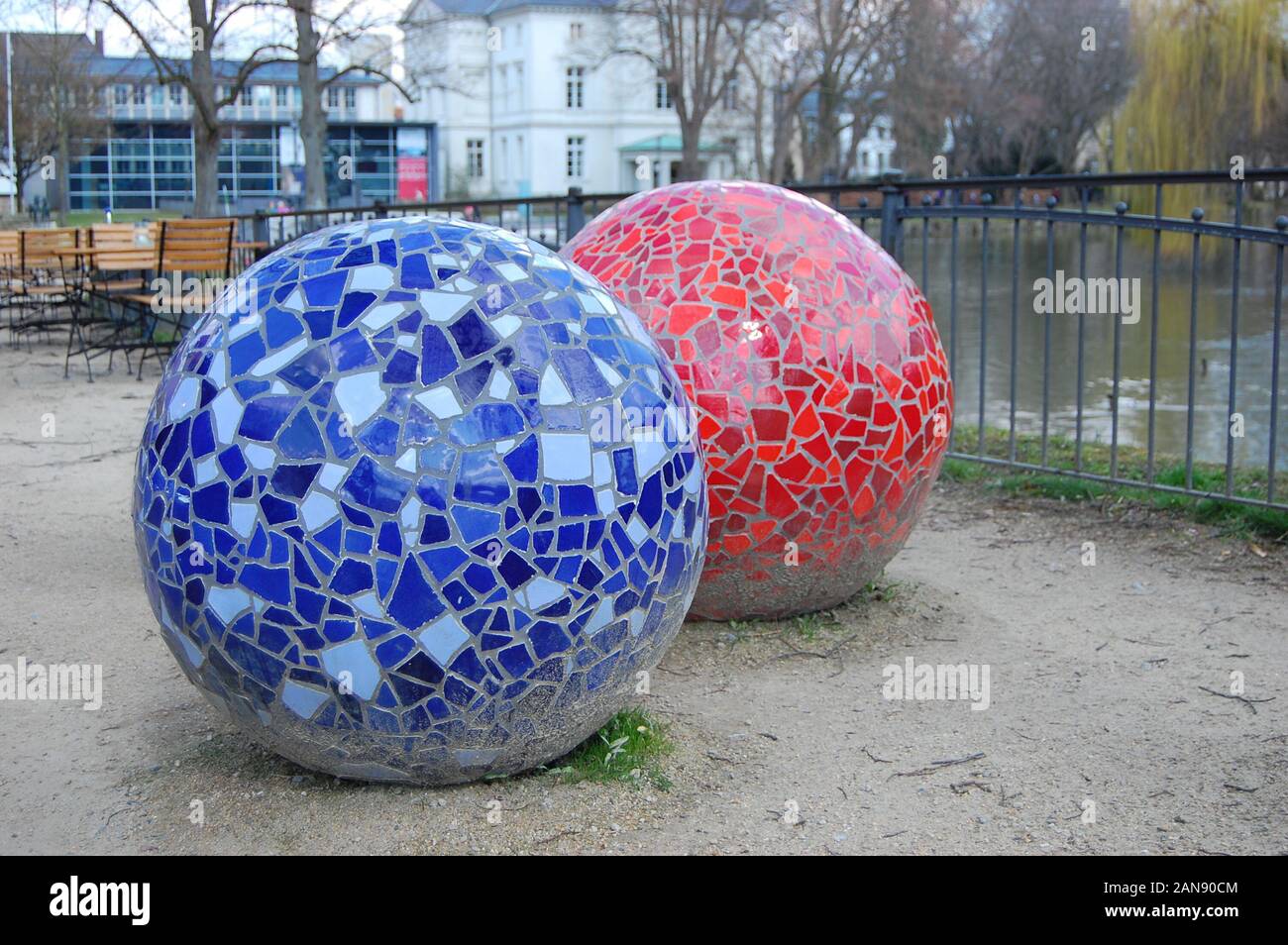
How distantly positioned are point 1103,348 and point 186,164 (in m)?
61.0

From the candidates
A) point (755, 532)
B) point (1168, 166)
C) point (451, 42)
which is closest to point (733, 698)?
point (755, 532)

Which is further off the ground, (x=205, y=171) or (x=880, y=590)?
(x=205, y=171)

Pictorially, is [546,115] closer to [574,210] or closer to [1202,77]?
[1202,77]

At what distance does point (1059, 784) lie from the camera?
396cm

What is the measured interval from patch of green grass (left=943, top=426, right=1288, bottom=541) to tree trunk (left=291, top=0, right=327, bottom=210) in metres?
14.4

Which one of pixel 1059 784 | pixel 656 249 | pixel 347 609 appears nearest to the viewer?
pixel 347 609

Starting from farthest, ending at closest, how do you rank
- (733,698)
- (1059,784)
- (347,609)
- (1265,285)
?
(1265,285) → (733,698) → (1059,784) → (347,609)

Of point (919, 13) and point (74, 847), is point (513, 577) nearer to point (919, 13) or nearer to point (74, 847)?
point (74, 847)

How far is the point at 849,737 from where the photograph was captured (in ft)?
14.2

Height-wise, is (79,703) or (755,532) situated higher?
(755,532)

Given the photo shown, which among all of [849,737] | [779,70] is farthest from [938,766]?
[779,70]

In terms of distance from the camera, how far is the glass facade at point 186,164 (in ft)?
216

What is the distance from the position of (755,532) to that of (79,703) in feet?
7.91

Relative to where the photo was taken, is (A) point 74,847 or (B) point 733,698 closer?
(A) point 74,847
